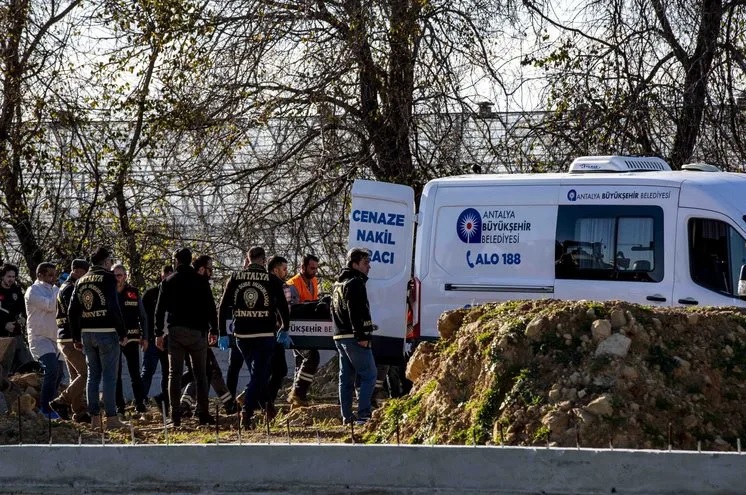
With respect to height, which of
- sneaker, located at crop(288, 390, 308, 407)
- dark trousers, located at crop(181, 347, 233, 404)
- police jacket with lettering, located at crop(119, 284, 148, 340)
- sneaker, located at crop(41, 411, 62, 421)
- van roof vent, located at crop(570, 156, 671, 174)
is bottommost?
sneaker, located at crop(41, 411, 62, 421)

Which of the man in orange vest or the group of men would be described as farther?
the man in orange vest

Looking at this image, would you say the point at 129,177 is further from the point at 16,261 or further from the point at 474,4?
the point at 474,4

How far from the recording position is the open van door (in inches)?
526

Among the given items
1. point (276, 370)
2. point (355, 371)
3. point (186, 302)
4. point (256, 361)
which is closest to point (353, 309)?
point (355, 371)

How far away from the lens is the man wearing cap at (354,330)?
11203 millimetres

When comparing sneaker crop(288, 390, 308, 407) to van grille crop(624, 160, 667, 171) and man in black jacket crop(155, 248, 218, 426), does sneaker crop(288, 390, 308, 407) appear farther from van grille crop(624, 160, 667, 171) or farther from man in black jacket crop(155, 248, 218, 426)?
van grille crop(624, 160, 667, 171)

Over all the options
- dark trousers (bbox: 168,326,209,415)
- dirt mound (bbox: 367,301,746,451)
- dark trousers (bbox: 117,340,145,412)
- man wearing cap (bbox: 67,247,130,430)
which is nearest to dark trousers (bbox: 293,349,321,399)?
dark trousers (bbox: 117,340,145,412)

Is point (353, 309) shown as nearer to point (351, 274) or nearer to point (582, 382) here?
point (351, 274)

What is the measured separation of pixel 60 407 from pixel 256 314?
8.52ft

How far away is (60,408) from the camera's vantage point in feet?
42.9

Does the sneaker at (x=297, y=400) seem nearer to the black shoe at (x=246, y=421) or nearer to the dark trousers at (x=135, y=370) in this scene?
the dark trousers at (x=135, y=370)

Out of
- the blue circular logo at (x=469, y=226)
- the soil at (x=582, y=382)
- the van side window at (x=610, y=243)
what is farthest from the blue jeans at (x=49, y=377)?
the van side window at (x=610, y=243)

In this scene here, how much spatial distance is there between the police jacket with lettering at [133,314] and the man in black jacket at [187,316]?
1899 millimetres

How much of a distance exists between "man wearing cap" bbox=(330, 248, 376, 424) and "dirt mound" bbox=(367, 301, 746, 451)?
1839 millimetres
